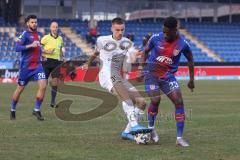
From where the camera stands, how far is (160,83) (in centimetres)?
1001

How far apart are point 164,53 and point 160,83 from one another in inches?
21.9

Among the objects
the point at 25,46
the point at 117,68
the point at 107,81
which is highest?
the point at 25,46

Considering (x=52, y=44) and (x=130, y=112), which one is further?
(x=52, y=44)

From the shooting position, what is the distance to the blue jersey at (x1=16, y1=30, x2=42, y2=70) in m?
13.1

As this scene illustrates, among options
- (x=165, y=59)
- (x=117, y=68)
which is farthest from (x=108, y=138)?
(x=165, y=59)

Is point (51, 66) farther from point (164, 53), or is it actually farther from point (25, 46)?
point (164, 53)

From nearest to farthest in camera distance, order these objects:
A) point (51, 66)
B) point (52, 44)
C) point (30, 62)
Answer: point (30, 62) → point (52, 44) → point (51, 66)

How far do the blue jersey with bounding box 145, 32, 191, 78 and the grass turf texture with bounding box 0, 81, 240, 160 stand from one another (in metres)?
1.24

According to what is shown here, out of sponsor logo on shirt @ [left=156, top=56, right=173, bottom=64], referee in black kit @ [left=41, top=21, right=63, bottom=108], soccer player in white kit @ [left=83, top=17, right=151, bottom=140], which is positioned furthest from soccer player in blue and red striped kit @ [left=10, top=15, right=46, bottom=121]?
sponsor logo on shirt @ [left=156, top=56, right=173, bottom=64]

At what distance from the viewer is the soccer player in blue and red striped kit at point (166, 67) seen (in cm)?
959

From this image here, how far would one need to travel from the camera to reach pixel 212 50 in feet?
153

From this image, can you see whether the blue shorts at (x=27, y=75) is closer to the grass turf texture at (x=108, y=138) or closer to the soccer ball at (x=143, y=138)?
the grass turf texture at (x=108, y=138)

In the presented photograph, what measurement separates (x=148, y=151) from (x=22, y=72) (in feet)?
17.6

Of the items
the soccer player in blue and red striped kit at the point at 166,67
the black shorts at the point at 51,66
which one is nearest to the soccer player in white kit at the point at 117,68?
the soccer player in blue and red striped kit at the point at 166,67
